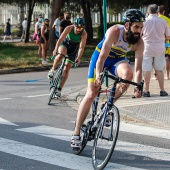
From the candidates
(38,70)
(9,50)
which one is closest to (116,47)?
(38,70)

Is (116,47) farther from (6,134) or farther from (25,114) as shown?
(25,114)

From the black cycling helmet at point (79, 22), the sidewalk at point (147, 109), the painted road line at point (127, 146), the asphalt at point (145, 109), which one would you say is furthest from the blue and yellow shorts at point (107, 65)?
the black cycling helmet at point (79, 22)

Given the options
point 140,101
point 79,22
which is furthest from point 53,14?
point 140,101

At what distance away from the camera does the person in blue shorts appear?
6.76 m

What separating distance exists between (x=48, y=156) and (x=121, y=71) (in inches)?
55.0

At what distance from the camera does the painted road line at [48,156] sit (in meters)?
6.82

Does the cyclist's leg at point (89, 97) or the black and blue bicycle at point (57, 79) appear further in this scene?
the black and blue bicycle at point (57, 79)

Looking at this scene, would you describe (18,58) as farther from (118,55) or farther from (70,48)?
(118,55)

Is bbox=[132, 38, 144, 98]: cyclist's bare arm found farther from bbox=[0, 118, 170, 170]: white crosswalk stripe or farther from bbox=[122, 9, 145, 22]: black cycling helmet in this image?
bbox=[0, 118, 170, 170]: white crosswalk stripe

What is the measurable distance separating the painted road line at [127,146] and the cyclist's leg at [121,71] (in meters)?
0.93

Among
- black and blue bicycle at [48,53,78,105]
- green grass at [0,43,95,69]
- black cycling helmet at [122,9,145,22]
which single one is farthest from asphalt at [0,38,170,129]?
green grass at [0,43,95,69]

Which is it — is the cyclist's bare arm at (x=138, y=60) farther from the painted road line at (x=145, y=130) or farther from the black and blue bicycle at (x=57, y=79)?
the black and blue bicycle at (x=57, y=79)

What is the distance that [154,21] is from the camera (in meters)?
12.2

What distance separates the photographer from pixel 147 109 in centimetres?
1077
